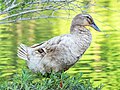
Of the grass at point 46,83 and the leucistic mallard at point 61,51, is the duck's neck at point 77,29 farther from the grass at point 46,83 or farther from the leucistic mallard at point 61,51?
the grass at point 46,83

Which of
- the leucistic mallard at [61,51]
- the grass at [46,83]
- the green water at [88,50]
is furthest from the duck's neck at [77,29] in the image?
the green water at [88,50]

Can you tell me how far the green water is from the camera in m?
11.0

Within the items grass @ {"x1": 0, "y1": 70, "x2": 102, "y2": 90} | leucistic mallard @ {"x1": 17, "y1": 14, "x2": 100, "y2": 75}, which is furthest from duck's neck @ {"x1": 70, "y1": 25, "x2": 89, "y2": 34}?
grass @ {"x1": 0, "y1": 70, "x2": 102, "y2": 90}

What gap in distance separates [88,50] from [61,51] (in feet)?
25.3

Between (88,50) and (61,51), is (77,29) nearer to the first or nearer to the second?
(61,51)

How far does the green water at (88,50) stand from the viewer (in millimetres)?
11033

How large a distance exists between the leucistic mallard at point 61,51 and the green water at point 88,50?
1.19m

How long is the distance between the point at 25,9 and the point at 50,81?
2.13 meters

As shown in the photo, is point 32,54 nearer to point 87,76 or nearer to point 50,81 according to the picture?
point 50,81

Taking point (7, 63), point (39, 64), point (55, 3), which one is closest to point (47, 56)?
point (39, 64)

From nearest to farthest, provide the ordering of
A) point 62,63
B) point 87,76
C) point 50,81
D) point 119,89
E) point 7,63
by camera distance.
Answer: point 50,81 < point 62,63 < point 119,89 < point 87,76 < point 7,63

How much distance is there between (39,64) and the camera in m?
6.55

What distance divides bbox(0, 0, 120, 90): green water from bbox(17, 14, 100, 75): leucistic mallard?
46.7 inches

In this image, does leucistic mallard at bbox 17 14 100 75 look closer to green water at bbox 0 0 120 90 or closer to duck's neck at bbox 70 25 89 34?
duck's neck at bbox 70 25 89 34
